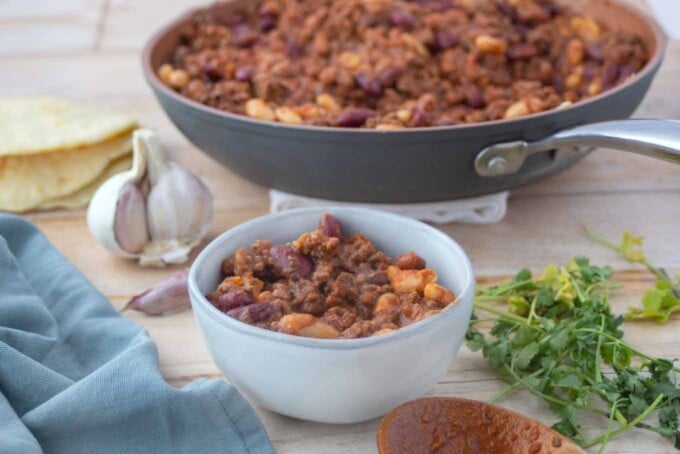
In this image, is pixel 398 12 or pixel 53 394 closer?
pixel 53 394

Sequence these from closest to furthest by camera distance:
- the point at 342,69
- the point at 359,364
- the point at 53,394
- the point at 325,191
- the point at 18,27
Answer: the point at 359,364
the point at 53,394
the point at 325,191
the point at 342,69
the point at 18,27

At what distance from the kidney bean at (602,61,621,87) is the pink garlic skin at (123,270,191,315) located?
99 centimetres

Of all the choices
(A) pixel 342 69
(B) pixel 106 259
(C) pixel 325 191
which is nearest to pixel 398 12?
(A) pixel 342 69

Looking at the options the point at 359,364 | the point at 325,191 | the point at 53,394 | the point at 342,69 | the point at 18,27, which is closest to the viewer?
the point at 359,364

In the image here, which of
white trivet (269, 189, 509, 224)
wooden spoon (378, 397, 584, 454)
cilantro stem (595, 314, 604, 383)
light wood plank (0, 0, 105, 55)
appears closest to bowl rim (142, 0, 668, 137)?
white trivet (269, 189, 509, 224)

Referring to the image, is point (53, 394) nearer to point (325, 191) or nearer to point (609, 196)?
point (325, 191)

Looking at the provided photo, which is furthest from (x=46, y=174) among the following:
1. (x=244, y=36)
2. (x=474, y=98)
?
(x=474, y=98)

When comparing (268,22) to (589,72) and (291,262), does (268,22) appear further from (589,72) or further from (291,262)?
(291,262)

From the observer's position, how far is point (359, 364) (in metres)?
1.18

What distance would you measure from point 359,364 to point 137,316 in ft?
1.97

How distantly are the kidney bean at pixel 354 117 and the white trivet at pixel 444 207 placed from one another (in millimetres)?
169

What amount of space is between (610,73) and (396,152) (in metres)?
0.60

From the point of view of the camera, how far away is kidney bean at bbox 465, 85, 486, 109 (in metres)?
1.91

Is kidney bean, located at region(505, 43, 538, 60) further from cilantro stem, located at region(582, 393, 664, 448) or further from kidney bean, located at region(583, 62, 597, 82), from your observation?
cilantro stem, located at region(582, 393, 664, 448)
